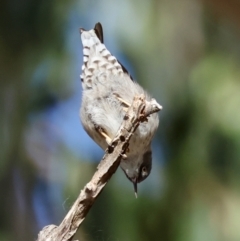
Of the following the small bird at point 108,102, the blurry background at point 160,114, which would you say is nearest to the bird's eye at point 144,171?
the small bird at point 108,102

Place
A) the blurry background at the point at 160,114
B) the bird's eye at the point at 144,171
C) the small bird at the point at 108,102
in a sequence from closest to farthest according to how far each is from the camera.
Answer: the small bird at the point at 108,102 < the bird's eye at the point at 144,171 < the blurry background at the point at 160,114

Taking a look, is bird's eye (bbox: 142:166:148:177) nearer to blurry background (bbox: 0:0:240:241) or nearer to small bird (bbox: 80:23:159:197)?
small bird (bbox: 80:23:159:197)

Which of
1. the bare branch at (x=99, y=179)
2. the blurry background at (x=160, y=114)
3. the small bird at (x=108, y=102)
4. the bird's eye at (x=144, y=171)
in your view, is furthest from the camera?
the blurry background at (x=160, y=114)

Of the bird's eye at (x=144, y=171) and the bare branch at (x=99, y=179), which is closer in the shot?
the bare branch at (x=99, y=179)

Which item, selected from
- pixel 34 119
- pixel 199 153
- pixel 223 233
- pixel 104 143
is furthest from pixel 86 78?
pixel 223 233

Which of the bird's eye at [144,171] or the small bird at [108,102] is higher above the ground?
the small bird at [108,102]

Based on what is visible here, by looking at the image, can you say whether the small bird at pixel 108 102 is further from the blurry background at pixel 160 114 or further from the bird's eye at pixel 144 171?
the blurry background at pixel 160 114

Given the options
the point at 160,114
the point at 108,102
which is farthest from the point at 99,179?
the point at 160,114
